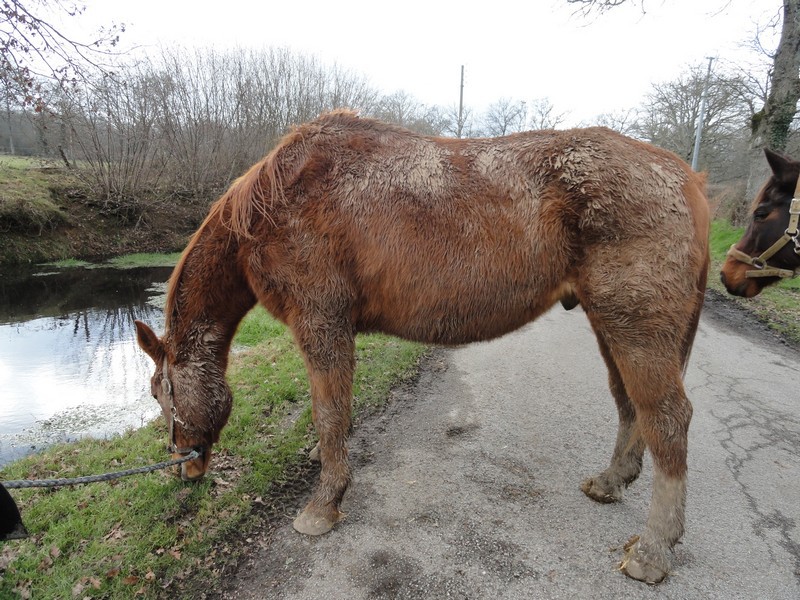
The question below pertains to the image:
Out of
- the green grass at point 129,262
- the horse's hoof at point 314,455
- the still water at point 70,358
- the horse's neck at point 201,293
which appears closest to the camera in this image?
the horse's neck at point 201,293

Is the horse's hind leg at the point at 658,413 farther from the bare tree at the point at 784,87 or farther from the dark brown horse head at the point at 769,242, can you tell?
the bare tree at the point at 784,87

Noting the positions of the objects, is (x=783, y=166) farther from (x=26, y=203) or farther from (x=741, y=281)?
(x=26, y=203)

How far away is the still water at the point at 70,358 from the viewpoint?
489 cm

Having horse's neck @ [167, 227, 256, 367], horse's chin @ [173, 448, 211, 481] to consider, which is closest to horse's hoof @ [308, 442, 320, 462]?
horse's chin @ [173, 448, 211, 481]

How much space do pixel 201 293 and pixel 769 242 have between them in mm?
4104

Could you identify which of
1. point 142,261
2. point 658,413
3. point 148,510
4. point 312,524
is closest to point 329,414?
point 312,524

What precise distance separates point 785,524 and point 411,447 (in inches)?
104

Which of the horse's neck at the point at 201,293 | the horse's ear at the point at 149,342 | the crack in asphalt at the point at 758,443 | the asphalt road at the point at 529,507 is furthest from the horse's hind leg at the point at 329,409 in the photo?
the crack in asphalt at the point at 758,443

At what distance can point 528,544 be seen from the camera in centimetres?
260

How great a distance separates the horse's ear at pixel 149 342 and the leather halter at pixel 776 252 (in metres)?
4.25

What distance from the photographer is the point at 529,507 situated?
293 cm

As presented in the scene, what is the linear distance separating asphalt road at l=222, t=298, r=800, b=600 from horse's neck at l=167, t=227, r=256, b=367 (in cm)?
134

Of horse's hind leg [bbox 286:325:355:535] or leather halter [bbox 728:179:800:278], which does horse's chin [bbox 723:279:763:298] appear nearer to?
leather halter [bbox 728:179:800:278]

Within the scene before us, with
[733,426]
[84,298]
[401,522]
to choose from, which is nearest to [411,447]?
[401,522]
